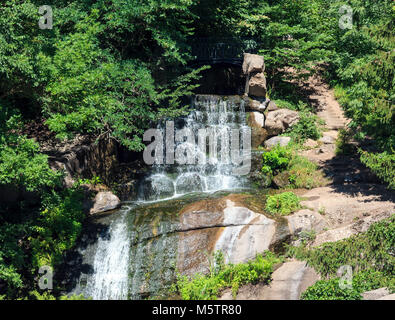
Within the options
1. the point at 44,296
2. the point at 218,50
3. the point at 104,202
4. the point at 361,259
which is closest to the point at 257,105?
the point at 218,50

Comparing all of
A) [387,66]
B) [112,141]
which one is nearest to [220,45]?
[112,141]

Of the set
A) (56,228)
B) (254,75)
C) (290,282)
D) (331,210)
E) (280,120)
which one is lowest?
→ (290,282)

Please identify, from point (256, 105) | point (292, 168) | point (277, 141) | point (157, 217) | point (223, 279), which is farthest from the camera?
point (256, 105)

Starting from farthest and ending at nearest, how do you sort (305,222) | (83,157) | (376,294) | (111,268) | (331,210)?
(83,157) < (331,210) < (305,222) < (111,268) < (376,294)

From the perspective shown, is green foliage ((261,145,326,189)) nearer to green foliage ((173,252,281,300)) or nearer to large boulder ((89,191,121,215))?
green foliage ((173,252,281,300))

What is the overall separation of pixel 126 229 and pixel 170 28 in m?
9.60

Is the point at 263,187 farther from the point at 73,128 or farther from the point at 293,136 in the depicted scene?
the point at 73,128

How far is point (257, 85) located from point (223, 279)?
11.9m

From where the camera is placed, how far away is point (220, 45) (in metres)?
24.1

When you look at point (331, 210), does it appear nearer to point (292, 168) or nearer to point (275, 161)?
point (292, 168)

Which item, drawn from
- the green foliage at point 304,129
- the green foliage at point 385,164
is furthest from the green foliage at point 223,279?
the green foliage at point 304,129

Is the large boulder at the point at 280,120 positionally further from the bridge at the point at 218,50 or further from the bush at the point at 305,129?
the bridge at the point at 218,50

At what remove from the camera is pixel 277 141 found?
2097cm
